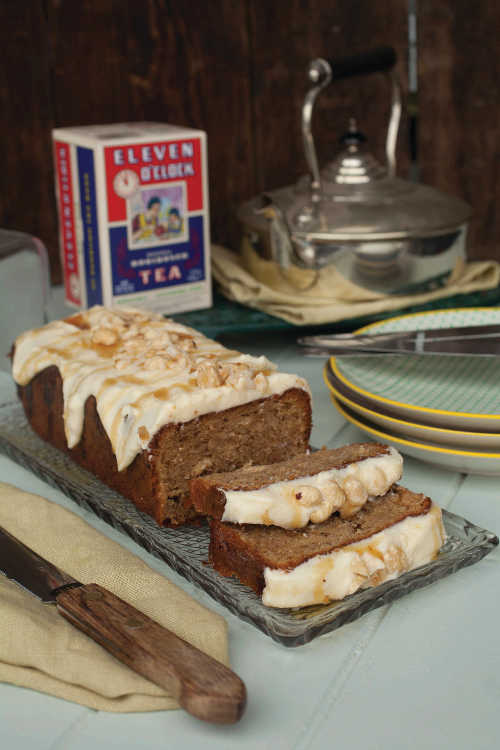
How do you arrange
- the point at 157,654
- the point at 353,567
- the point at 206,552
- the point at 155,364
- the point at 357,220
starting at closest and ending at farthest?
the point at 157,654 < the point at 353,567 < the point at 206,552 < the point at 155,364 < the point at 357,220

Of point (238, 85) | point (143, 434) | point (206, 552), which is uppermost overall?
point (238, 85)

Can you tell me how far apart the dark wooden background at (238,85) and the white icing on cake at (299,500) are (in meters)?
1.22

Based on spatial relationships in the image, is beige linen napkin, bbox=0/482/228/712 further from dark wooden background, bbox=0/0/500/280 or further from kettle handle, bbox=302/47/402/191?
dark wooden background, bbox=0/0/500/280

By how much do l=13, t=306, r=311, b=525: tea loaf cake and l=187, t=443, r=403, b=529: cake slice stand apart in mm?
66

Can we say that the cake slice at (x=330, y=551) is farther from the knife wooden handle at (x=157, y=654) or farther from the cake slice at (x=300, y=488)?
the knife wooden handle at (x=157, y=654)

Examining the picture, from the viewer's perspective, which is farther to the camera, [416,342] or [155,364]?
[416,342]

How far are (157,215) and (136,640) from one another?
1.00 m

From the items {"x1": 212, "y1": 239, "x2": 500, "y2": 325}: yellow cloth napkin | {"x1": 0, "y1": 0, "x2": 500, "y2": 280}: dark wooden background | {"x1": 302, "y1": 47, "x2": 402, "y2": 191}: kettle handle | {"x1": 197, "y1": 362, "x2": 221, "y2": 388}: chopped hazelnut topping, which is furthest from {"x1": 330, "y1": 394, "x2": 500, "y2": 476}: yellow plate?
{"x1": 0, "y1": 0, "x2": 500, "y2": 280}: dark wooden background

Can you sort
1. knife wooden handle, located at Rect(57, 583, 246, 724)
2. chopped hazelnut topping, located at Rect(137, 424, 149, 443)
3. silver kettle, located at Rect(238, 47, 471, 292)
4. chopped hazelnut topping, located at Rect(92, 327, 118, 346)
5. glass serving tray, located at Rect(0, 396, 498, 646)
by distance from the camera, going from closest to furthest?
knife wooden handle, located at Rect(57, 583, 246, 724), glass serving tray, located at Rect(0, 396, 498, 646), chopped hazelnut topping, located at Rect(137, 424, 149, 443), chopped hazelnut topping, located at Rect(92, 327, 118, 346), silver kettle, located at Rect(238, 47, 471, 292)

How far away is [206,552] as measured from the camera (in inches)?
39.6

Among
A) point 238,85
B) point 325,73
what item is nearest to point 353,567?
point 325,73

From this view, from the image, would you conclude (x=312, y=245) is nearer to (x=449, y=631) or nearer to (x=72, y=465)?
(x=72, y=465)

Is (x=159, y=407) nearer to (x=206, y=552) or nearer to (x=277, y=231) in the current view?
(x=206, y=552)

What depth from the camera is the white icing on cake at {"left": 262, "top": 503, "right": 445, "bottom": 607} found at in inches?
34.2
